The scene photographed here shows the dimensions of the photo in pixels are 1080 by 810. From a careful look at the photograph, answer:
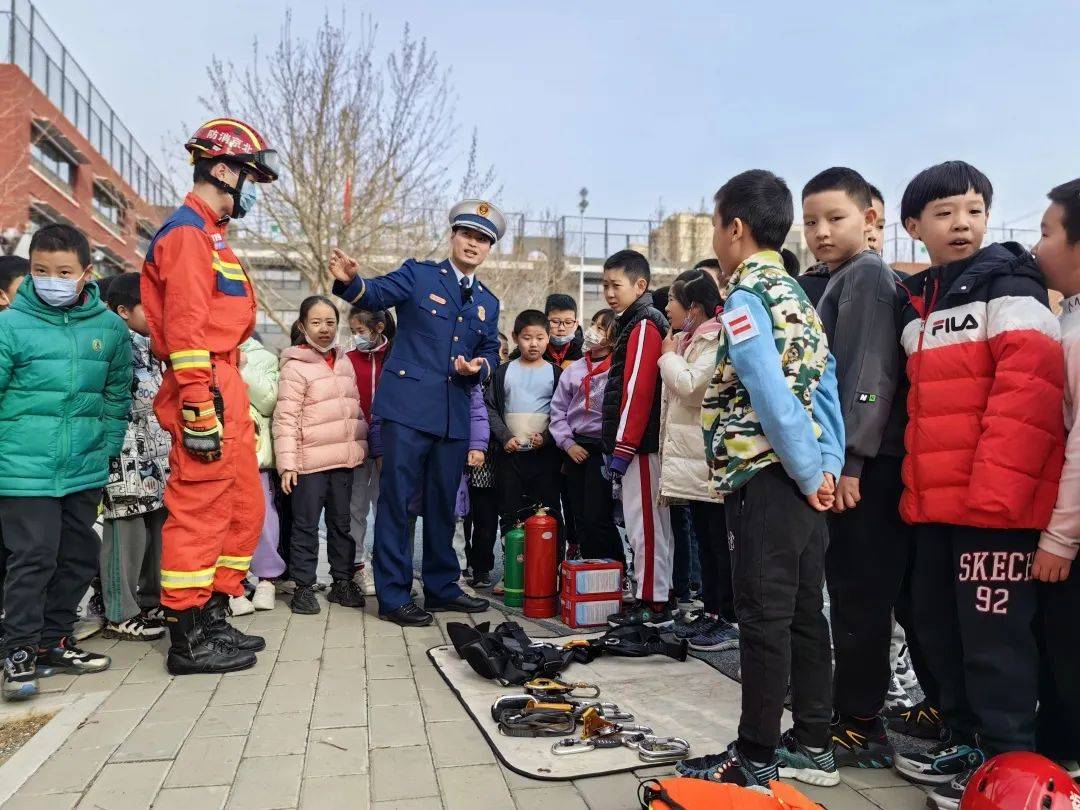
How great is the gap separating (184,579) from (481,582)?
2774 mm

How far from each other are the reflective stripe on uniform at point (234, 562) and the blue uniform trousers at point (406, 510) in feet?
3.04

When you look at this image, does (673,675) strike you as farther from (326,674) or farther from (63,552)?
(63,552)

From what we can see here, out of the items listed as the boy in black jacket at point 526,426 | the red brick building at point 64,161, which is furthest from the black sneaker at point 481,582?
the red brick building at point 64,161

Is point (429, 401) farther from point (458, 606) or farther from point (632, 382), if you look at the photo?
point (458, 606)

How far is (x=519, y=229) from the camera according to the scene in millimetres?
29234

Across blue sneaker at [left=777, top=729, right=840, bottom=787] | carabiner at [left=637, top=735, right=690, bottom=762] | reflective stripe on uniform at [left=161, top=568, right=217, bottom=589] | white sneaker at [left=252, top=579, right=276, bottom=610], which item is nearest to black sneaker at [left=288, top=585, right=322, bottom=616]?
white sneaker at [left=252, top=579, right=276, bottom=610]

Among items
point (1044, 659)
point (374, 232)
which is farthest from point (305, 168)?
point (1044, 659)

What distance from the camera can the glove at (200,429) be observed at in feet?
12.3

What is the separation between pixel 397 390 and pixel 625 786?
9.79ft

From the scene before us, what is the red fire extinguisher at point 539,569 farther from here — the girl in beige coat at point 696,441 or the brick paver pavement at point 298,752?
the brick paver pavement at point 298,752

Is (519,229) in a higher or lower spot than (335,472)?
higher

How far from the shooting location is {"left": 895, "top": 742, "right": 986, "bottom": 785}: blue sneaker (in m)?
2.76

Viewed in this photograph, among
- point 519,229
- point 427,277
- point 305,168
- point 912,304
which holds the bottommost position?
point 912,304

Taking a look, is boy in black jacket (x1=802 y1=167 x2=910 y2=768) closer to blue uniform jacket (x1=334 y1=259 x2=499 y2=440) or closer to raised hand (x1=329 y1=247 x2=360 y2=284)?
raised hand (x1=329 y1=247 x2=360 y2=284)
